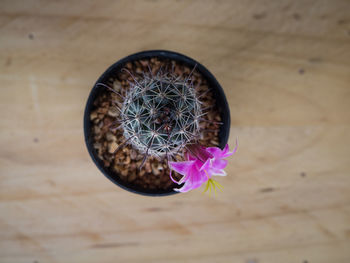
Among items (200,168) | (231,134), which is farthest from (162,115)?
(231,134)

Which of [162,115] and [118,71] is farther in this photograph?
[118,71]

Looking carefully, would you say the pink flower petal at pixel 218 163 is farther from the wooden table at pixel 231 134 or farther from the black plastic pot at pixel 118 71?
the wooden table at pixel 231 134

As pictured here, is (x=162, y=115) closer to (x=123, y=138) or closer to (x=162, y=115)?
(x=162, y=115)

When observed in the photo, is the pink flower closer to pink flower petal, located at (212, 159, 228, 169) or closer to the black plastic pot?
pink flower petal, located at (212, 159, 228, 169)

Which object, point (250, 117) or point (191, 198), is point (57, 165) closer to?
point (191, 198)

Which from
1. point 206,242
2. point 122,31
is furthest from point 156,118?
point 206,242

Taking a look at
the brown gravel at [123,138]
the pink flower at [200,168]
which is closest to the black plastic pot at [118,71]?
the brown gravel at [123,138]

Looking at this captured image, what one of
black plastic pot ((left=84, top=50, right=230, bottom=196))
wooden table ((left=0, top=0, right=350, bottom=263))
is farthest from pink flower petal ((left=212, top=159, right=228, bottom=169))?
wooden table ((left=0, top=0, right=350, bottom=263))
